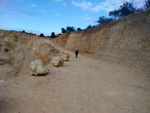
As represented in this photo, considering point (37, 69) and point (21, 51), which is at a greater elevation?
point (21, 51)

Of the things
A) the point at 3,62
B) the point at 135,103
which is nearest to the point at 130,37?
the point at 135,103

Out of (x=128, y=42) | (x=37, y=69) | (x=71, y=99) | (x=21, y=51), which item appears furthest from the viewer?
(x=21, y=51)

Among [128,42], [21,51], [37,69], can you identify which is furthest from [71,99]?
[21,51]

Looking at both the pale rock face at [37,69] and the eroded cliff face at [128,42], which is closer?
the pale rock face at [37,69]

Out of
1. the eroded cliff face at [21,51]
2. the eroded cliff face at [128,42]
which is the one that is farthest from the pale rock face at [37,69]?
the eroded cliff face at [21,51]

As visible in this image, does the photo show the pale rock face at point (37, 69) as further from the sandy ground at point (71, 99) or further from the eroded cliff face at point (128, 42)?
the eroded cliff face at point (128, 42)

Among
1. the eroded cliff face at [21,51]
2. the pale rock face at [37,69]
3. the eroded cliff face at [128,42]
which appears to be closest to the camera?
the pale rock face at [37,69]

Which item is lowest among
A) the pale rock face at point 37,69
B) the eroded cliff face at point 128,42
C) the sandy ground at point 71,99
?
the sandy ground at point 71,99

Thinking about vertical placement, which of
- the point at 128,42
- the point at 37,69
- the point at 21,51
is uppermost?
A: the point at 128,42

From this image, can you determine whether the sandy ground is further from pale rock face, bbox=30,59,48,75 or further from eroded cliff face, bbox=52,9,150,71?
eroded cliff face, bbox=52,9,150,71

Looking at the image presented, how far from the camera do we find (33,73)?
5.32 metres

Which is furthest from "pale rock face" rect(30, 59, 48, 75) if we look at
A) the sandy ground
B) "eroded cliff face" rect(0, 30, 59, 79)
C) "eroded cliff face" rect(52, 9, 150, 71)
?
"eroded cliff face" rect(0, 30, 59, 79)

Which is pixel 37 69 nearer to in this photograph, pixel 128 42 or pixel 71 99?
pixel 71 99

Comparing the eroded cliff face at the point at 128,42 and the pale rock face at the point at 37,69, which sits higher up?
the eroded cliff face at the point at 128,42
